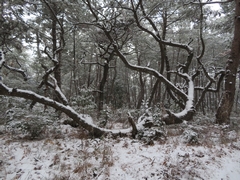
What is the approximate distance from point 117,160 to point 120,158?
99 millimetres

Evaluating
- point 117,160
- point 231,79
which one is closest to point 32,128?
point 117,160

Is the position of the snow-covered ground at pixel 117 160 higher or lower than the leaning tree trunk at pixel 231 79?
lower

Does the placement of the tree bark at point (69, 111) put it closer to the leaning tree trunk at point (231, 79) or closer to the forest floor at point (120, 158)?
the forest floor at point (120, 158)

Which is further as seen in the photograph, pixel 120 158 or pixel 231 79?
pixel 231 79

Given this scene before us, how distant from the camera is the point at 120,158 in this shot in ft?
10.4

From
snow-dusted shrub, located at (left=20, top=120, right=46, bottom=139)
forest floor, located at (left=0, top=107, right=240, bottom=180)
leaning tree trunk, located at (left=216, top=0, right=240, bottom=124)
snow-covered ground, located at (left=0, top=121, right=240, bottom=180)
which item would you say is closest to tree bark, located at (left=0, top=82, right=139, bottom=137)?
forest floor, located at (left=0, top=107, right=240, bottom=180)

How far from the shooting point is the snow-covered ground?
2615 mm

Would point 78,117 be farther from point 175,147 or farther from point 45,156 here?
point 175,147

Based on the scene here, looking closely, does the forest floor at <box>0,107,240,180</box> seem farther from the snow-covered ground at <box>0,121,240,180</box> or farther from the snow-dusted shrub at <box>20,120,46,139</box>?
the snow-dusted shrub at <box>20,120,46,139</box>

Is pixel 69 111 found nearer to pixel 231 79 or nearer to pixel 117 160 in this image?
pixel 117 160

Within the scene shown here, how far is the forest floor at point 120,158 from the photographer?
262 cm

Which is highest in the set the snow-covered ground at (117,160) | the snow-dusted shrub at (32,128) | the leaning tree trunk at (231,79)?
the leaning tree trunk at (231,79)

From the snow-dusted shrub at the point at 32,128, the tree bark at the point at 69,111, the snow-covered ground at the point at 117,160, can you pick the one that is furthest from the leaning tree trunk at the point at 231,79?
the snow-dusted shrub at the point at 32,128

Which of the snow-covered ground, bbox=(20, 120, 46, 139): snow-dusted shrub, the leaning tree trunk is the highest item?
the leaning tree trunk
